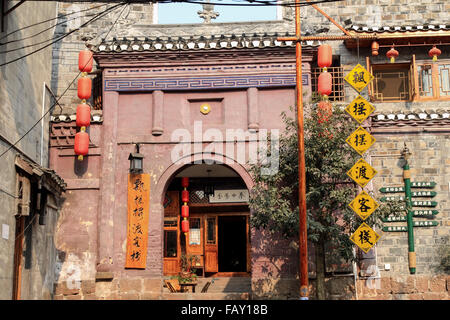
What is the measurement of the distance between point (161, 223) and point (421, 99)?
296 inches

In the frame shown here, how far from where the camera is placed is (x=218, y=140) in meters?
15.6

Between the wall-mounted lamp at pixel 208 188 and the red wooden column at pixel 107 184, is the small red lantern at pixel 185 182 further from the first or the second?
the red wooden column at pixel 107 184

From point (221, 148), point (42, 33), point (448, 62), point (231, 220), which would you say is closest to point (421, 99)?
point (448, 62)

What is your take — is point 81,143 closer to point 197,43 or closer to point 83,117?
point 83,117

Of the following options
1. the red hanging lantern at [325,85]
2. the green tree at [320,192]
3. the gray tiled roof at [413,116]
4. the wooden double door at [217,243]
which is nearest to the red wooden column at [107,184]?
the green tree at [320,192]

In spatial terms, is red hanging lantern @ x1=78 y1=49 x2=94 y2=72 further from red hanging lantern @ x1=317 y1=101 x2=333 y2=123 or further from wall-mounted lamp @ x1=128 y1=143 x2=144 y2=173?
red hanging lantern @ x1=317 y1=101 x2=333 y2=123

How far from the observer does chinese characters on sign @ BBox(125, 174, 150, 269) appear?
15.0 metres

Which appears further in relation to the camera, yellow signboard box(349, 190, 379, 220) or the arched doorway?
the arched doorway

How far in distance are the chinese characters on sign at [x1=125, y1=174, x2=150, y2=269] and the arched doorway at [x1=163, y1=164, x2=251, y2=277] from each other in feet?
11.5

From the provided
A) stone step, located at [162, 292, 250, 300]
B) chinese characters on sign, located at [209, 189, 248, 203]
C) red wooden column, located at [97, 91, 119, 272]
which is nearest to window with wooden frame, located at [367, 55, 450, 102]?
chinese characters on sign, located at [209, 189, 248, 203]

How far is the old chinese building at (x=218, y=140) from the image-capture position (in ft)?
48.9

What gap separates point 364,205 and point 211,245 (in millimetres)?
7834

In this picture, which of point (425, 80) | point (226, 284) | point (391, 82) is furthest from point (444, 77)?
point (226, 284)

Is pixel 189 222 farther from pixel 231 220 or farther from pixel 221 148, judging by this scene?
pixel 221 148
